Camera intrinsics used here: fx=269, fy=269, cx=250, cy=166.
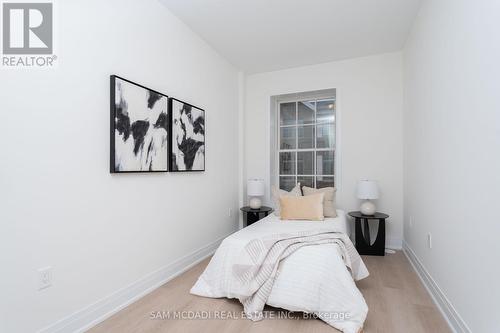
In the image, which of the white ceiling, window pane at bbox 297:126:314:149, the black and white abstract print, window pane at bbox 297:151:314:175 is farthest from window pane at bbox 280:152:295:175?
the black and white abstract print

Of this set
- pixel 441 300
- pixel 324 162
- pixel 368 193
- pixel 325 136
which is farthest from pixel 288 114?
pixel 441 300

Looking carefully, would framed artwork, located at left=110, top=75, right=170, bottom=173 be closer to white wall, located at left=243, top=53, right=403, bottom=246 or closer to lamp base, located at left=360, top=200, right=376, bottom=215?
white wall, located at left=243, top=53, right=403, bottom=246

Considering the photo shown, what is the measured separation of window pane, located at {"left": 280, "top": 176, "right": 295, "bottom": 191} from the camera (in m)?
4.49

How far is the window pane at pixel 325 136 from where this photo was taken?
420 centimetres

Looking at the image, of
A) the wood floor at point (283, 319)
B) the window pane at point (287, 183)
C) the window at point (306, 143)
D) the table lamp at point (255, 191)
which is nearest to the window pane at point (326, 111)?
the window at point (306, 143)

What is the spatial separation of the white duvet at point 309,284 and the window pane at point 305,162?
2.11 meters

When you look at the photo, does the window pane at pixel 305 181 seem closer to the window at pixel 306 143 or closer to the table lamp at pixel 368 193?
the window at pixel 306 143

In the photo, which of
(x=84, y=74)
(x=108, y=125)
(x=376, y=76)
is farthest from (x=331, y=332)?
(x=376, y=76)

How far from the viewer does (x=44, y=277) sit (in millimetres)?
1645

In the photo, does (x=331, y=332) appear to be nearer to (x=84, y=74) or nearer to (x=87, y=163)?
(x=87, y=163)

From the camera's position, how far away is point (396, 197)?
12.1ft

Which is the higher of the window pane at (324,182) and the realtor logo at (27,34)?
the realtor logo at (27,34)

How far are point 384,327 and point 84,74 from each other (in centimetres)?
275

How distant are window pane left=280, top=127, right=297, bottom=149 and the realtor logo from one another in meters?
3.37
